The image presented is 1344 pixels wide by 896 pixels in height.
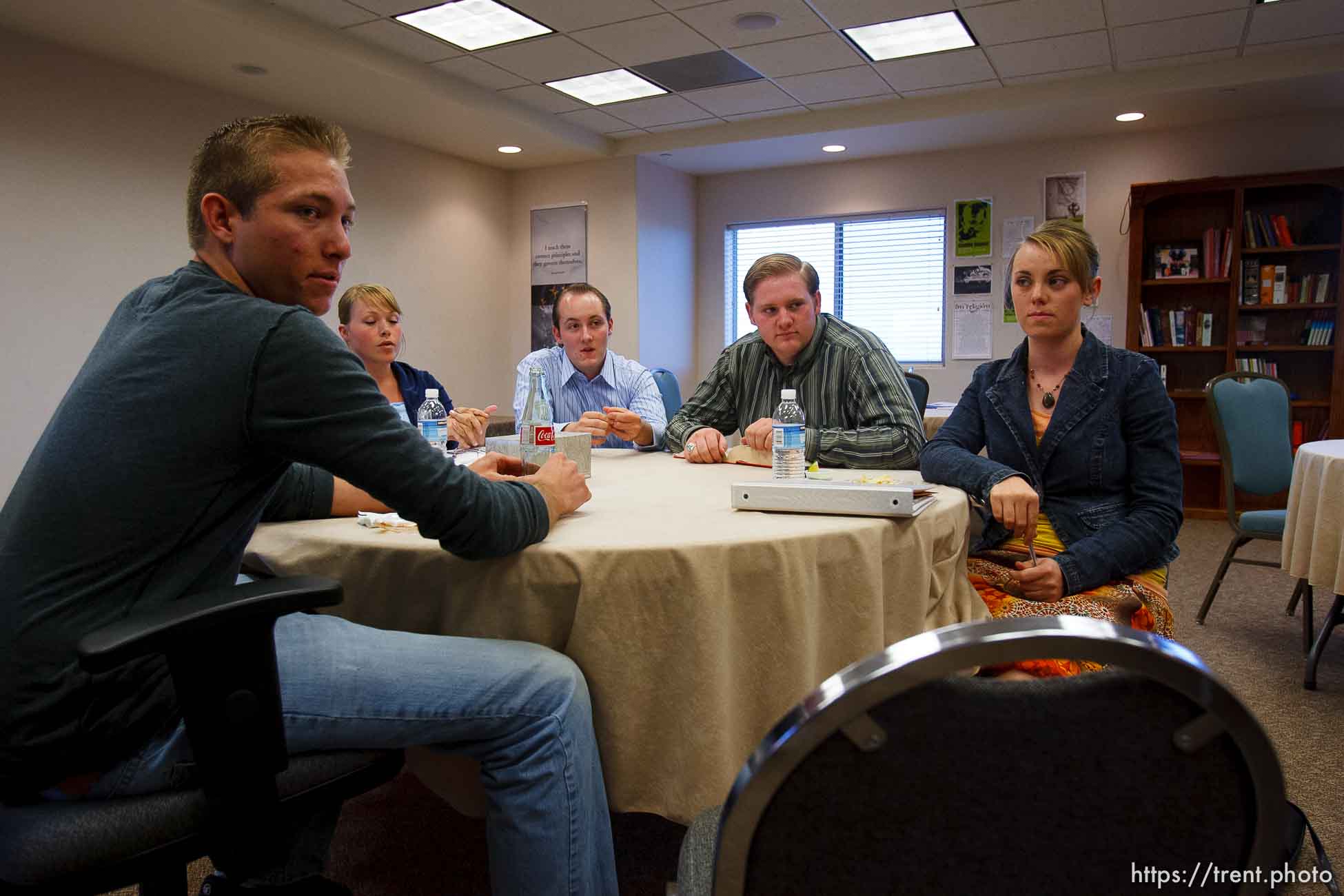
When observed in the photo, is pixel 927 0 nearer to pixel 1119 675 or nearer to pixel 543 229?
pixel 543 229

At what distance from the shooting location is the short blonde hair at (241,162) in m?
1.19

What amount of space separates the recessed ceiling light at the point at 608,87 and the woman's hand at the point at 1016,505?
4.53 metres

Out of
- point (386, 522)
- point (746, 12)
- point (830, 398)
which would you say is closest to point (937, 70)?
point (746, 12)

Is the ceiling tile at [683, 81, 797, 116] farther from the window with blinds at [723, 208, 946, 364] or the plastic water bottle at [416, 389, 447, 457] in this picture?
the plastic water bottle at [416, 389, 447, 457]

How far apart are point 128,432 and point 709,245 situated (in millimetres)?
7400

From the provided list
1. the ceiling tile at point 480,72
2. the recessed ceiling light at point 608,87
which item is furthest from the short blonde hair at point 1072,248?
the ceiling tile at point 480,72

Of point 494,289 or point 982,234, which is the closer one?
point 982,234

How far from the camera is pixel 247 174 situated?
119cm

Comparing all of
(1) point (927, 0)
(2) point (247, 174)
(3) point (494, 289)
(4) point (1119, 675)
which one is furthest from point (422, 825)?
(3) point (494, 289)

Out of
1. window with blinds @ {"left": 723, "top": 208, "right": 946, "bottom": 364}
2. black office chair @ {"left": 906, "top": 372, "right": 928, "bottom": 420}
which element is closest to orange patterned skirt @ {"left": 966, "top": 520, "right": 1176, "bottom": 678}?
black office chair @ {"left": 906, "top": 372, "right": 928, "bottom": 420}

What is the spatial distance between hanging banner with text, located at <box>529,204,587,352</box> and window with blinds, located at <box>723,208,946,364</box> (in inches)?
57.7

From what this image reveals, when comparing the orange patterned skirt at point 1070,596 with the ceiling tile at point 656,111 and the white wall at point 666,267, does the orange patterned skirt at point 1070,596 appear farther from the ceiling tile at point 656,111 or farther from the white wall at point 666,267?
the white wall at point 666,267

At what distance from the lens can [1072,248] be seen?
190 cm

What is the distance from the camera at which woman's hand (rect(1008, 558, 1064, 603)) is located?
5.58 ft
